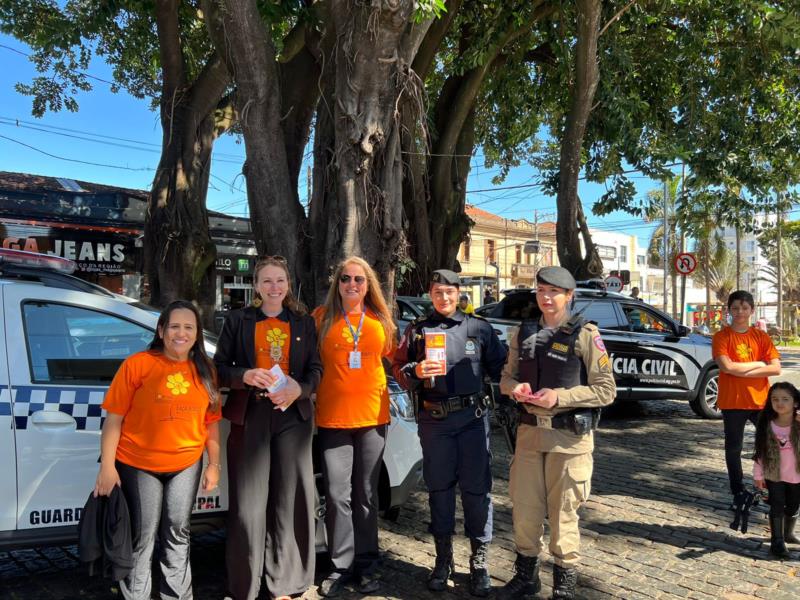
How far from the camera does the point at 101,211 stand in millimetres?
16906

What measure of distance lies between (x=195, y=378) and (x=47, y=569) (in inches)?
76.0

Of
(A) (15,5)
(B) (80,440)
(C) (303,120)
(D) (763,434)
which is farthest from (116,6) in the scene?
(D) (763,434)

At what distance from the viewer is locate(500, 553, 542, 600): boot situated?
355cm

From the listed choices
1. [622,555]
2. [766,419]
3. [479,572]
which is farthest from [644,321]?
[479,572]

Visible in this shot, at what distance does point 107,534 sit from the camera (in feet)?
9.73

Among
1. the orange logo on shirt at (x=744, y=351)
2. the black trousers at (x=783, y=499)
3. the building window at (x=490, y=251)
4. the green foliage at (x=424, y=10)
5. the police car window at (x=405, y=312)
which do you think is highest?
the building window at (x=490, y=251)

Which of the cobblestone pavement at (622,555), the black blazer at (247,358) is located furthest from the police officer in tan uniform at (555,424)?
the black blazer at (247,358)

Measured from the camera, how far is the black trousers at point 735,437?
474cm

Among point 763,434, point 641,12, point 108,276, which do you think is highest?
point 641,12

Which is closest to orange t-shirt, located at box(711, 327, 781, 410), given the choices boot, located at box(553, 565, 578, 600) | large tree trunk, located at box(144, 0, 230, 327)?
boot, located at box(553, 565, 578, 600)

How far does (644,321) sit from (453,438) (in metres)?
6.42

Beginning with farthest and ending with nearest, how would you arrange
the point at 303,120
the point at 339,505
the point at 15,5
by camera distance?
the point at 15,5
the point at 303,120
the point at 339,505

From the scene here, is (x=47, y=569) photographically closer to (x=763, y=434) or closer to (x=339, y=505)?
(x=339, y=505)

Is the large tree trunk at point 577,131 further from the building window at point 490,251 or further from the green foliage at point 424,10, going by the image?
the building window at point 490,251
